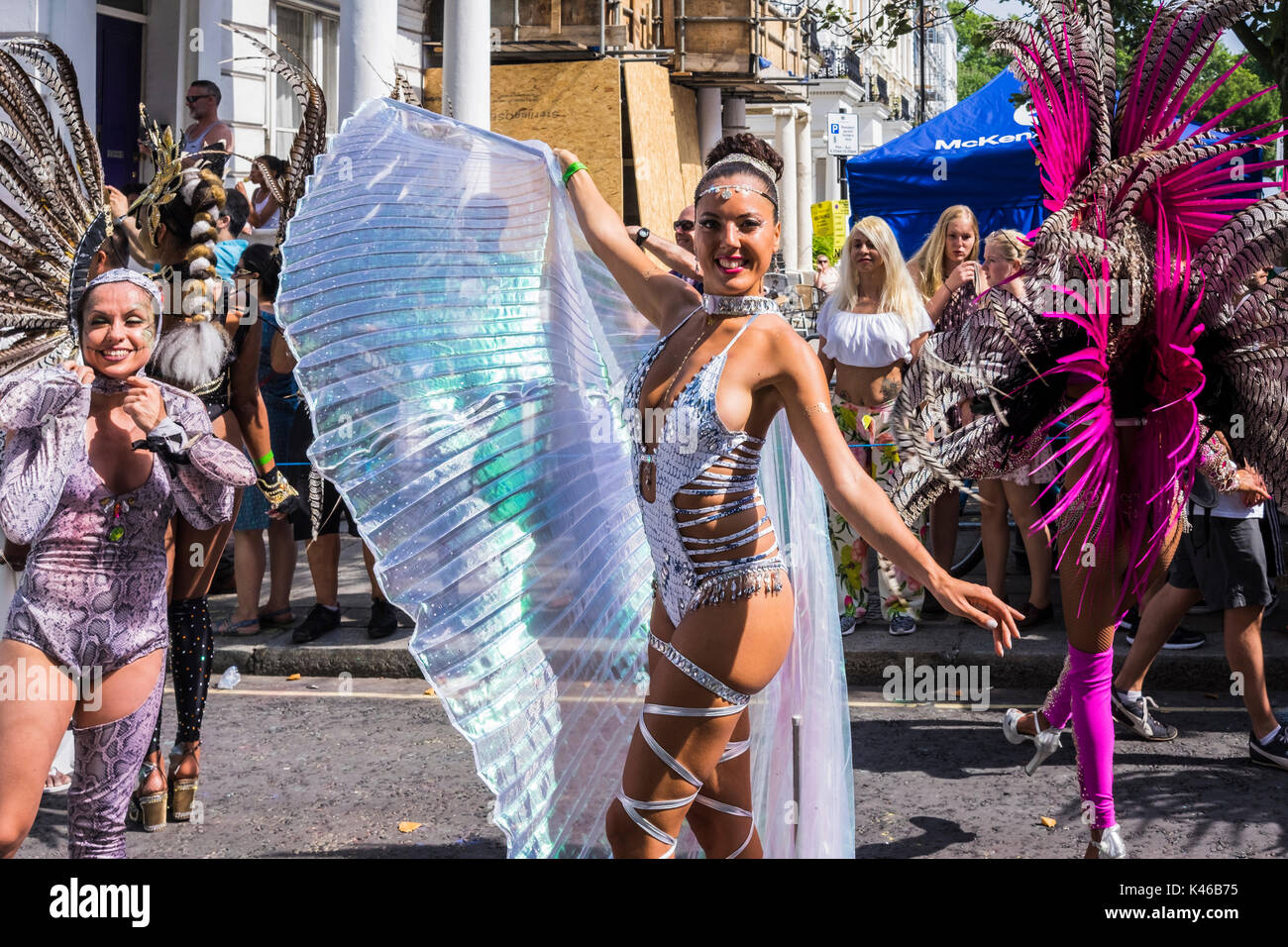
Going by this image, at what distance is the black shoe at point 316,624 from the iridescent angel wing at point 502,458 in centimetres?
379

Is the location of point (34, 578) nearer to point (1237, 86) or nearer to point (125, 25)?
point (125, 25)

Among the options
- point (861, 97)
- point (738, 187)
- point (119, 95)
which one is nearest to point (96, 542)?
point (738, 187)

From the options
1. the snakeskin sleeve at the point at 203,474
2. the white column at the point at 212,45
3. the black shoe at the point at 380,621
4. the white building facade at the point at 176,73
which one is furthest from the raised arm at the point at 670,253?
the white column at the point at 212,45

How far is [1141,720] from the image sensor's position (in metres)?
6.09

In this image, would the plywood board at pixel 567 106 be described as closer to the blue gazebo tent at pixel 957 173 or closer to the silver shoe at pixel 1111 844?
the blue gazebo tent at pixel 957 173

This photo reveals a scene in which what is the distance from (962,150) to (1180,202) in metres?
7.62

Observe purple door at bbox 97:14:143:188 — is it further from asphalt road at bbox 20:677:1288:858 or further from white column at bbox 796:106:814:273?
white column at bbox 796:106:814:273

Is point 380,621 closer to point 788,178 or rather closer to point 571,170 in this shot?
point 571,170

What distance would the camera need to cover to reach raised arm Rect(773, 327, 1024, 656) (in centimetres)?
297

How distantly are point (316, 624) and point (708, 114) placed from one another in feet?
50.3

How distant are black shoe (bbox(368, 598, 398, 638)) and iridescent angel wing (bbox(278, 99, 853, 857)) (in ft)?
12.2

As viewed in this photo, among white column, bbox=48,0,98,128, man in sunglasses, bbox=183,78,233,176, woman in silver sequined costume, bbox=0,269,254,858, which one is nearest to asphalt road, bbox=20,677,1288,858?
woman in silver sequined costume, bbox=0,269,254,858

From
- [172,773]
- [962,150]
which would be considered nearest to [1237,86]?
[962,150]

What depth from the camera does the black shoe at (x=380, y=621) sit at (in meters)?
7.63
